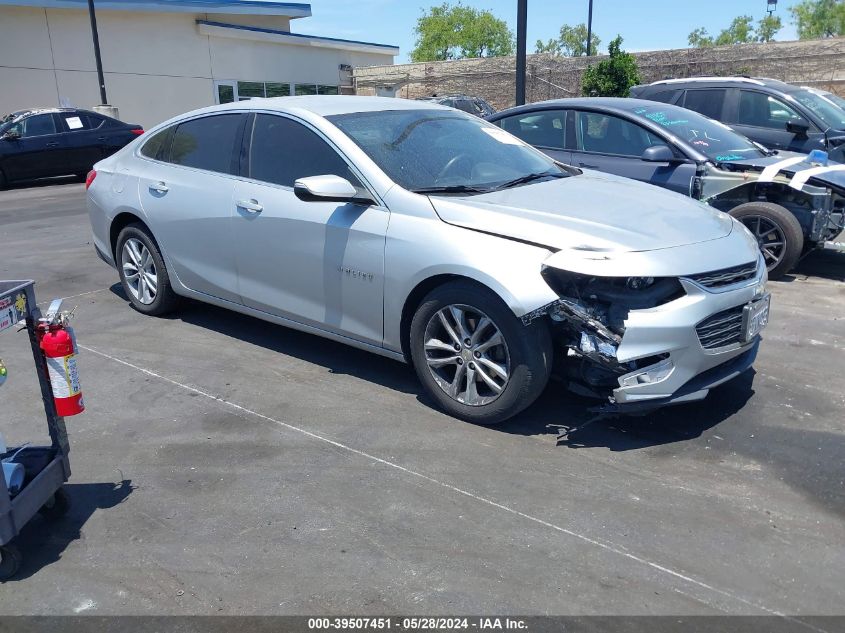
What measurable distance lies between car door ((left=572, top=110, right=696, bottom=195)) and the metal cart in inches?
226

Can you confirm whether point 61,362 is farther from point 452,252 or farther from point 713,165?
point 713,165

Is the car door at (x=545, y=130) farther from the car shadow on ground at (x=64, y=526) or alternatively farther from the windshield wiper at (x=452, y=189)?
the car shadow on ground at (x=64, y=526)

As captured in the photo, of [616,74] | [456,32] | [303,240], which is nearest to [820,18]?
[456,32]

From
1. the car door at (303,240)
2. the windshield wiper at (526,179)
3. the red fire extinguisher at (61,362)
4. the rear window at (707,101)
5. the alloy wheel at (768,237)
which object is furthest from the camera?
the rear window at (707,101)

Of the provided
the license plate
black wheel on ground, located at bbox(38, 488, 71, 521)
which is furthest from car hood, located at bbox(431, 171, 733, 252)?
black wheel on ground, located at bbox(38, 488, 71, 521)

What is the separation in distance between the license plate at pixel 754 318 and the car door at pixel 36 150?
16.2 metres

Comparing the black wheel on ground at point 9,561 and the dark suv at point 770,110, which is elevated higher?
the dark suv at point 770,110

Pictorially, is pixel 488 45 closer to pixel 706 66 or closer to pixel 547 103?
pixel 706 66

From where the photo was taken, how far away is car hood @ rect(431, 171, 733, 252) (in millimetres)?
4047

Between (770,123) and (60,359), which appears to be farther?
(770,123)

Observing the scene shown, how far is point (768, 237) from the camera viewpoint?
287 inches

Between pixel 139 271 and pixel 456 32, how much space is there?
8609cm

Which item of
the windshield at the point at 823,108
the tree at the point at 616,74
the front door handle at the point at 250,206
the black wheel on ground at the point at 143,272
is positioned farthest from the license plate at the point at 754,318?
the tree at the point at 616,74

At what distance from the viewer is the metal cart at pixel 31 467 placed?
3.02m
